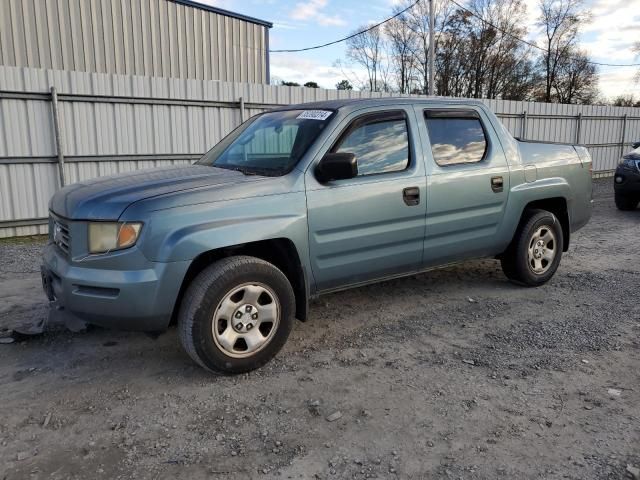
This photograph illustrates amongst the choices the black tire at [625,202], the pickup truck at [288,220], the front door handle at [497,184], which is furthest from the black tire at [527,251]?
the black tire at [625,202]

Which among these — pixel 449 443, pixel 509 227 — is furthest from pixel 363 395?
pixel 509 227

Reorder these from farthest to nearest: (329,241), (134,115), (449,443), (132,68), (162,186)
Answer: (132,68) < (134,115) < (329,241) < (162,186) < (449,443)

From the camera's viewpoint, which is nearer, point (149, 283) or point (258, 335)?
point (149, 283)

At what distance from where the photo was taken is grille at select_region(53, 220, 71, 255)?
10.9 ft

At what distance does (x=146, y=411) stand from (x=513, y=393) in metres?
2.20

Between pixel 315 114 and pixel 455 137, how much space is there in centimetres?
134

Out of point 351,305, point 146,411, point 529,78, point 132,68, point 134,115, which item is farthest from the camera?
point 529,78

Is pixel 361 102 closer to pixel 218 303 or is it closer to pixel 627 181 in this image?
pixel 218 303

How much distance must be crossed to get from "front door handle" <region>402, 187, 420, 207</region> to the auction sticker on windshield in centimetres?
84

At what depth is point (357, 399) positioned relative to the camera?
3.15 metres

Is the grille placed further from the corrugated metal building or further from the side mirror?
the corrugated metal building

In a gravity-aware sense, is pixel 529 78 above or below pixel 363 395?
above

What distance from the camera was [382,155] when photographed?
409 centimetres

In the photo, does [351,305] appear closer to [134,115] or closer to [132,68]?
[134,115]
